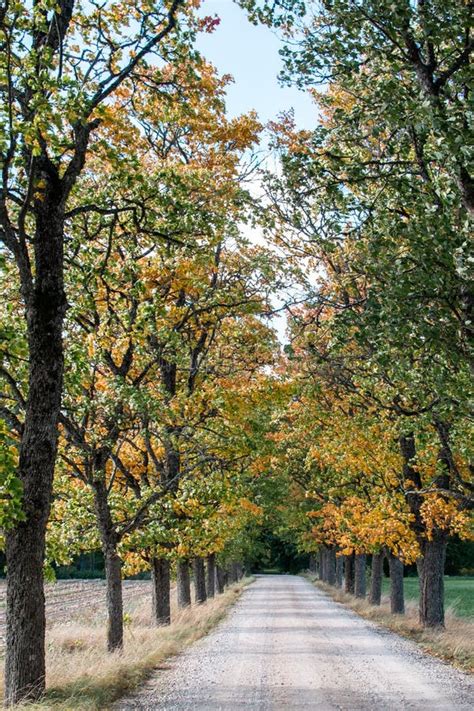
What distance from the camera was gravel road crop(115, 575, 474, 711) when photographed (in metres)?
9.70

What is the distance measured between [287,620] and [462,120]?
20.0m

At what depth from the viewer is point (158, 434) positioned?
1459cm

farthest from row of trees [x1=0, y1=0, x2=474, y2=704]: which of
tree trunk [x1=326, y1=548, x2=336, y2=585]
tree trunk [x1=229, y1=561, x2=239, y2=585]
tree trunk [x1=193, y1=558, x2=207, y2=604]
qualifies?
tree trunk [x1=229, y1=561, x2=239, y2=585]

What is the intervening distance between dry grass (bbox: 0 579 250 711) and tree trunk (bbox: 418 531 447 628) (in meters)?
5.93

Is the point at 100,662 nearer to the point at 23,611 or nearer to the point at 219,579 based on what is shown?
the point at 23,611

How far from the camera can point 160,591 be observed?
1905 cm

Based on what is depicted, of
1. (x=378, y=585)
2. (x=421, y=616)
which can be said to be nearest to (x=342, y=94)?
(x=421, y=616)

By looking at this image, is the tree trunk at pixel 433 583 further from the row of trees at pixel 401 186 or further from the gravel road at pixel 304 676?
the row of trees at pixel 401 186

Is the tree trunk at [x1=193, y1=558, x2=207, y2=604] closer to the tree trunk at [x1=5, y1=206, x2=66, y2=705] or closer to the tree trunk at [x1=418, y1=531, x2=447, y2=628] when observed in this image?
the tree trunk at [x1=418, y1=531, x2=447, y2=628]

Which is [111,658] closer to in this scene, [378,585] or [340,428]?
[340,428]

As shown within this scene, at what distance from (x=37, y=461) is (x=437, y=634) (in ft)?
39.9

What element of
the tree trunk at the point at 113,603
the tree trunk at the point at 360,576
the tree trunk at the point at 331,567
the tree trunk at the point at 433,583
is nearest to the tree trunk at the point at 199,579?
the tree trunk at the point at 360,576

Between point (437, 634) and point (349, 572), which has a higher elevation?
point (437, 634)

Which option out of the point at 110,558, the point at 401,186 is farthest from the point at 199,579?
the point at 401,186
